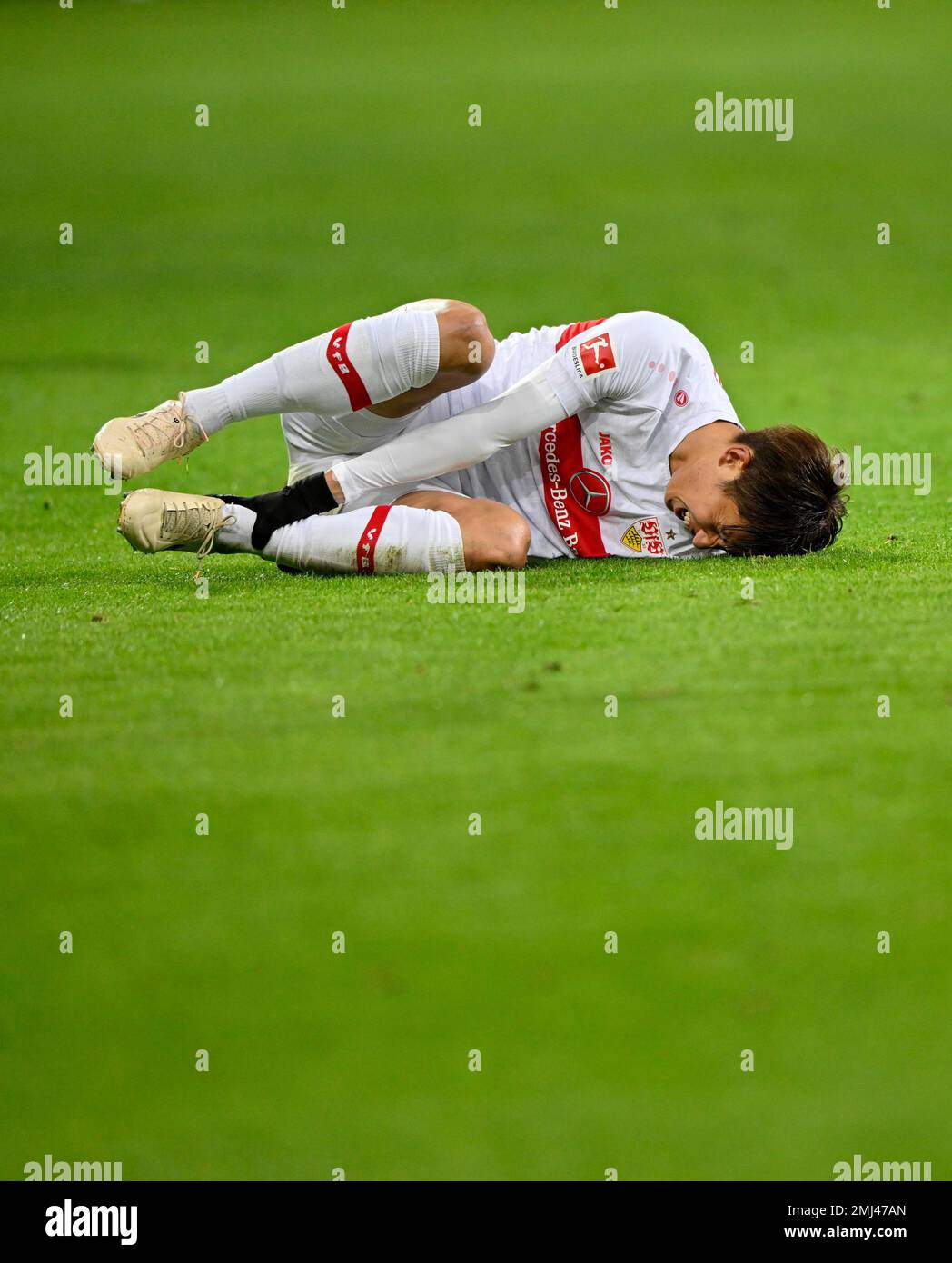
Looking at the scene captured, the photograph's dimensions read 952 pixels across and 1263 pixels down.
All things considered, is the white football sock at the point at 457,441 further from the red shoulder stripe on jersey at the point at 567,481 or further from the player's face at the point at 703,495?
the player's face at the point at 703,495

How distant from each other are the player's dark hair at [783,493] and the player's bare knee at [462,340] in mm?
998

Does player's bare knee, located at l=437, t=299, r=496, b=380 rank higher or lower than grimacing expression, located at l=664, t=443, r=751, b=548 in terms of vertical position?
higher

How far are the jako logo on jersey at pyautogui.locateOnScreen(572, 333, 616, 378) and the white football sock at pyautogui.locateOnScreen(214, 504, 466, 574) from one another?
2.27 feet

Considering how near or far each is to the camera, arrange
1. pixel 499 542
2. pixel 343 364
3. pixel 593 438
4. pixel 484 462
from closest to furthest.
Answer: pixel 343 364 → pixel 499 542 → pixel 593 438 → pixel 484 462

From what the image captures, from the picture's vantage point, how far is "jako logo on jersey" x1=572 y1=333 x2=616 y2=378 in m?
5.23

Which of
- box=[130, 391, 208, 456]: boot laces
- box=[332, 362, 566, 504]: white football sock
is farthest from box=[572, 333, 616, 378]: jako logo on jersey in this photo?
box=[130, 391, 208, 456]: boot laces

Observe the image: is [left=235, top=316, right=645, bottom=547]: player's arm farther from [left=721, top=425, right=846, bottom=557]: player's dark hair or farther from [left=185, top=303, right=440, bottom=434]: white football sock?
[left=721, top=425, right=846, bottom=557]: player's dark hair

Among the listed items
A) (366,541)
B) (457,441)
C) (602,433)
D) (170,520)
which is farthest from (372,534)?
(602,433)

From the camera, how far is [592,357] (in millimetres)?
5238

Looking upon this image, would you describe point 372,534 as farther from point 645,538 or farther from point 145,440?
point 645,538

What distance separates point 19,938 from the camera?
→ 2947 millimetres

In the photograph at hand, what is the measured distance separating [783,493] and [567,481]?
0.79 meters

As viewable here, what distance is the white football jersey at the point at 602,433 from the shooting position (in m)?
5.28

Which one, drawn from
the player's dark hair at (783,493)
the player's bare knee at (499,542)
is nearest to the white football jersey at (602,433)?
the player's dark hair at (783,493)
